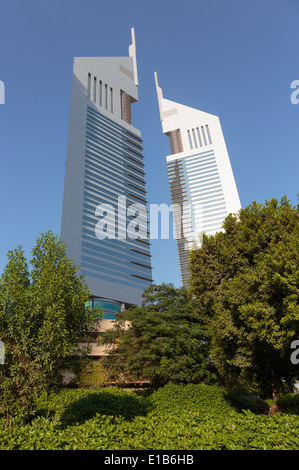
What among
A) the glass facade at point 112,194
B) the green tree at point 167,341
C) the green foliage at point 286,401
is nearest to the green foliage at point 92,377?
the green tree at point 167,341

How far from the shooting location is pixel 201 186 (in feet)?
569

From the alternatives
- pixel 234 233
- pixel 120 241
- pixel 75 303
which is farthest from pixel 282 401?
pixel 120 241

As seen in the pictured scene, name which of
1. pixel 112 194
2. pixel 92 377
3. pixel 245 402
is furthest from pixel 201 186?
pixel 245 402

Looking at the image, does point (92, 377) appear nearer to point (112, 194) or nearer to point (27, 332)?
point (27, 332)

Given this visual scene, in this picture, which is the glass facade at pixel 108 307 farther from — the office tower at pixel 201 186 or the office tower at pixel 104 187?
the office tower at pixel 201 186

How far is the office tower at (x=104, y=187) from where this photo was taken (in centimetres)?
9994

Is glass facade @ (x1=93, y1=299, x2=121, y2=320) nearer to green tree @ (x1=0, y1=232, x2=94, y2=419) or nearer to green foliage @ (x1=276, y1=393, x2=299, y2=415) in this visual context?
green foliage @ (x1=276, y1=393, x2=299, y2=415)

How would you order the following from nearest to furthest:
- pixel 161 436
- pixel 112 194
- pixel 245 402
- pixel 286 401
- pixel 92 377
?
1. pixel 161 436
2. pixel 286 401
3. pixel 245 402
4. pixel 92 377
5. pixel 112 194

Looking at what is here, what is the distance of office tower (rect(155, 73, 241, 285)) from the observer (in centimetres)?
16300

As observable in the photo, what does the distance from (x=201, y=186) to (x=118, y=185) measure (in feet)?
215

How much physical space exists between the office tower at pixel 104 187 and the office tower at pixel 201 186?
41.7m

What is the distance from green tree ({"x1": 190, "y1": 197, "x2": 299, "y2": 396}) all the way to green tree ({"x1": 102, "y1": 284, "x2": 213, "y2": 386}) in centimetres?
436

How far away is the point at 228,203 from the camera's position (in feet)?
528
